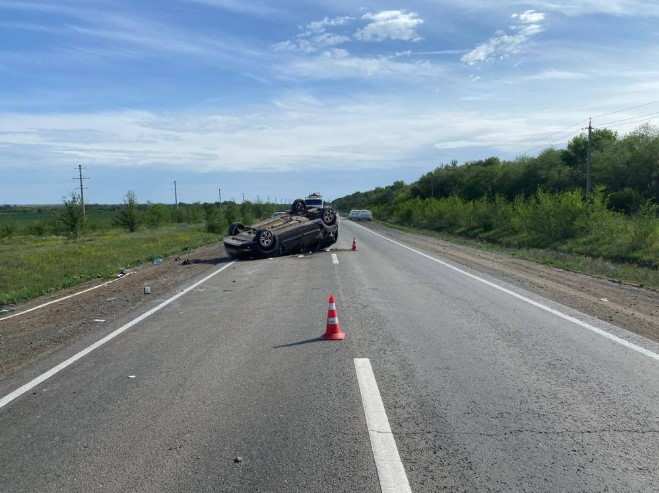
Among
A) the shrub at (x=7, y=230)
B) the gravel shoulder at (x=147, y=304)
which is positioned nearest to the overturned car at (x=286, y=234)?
the gravel shoulder at (x=147, y=304)

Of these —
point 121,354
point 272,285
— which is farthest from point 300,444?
point 272,285

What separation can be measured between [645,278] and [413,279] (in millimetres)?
6451

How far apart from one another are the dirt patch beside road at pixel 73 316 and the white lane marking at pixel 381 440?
4144 mm

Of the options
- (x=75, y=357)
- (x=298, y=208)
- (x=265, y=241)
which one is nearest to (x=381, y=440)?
(x=75, y=357)

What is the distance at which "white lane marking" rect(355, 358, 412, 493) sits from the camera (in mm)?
3730

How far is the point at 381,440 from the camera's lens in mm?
4387

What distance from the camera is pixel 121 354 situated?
7.33 m

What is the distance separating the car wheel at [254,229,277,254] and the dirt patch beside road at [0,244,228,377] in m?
3.41

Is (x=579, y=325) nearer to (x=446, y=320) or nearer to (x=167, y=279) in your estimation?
(x=446, y=320)

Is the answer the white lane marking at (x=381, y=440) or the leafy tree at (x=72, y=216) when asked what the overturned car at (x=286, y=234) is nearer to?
the white lane marking at (x=381, y=440)

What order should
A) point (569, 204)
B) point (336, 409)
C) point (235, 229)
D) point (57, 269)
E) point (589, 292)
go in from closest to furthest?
point (336, 409)
point (589, 292)
point (57, 269)
point (235, 229)
point (569, 204)

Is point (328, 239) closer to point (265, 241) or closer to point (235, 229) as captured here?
point (265, 241)

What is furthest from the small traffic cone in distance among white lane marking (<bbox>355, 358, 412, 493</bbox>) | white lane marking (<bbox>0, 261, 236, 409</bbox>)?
white lane marking (<bbox>0, 261, 236, 409</bbox>)

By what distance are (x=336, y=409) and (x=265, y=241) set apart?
1640cm
